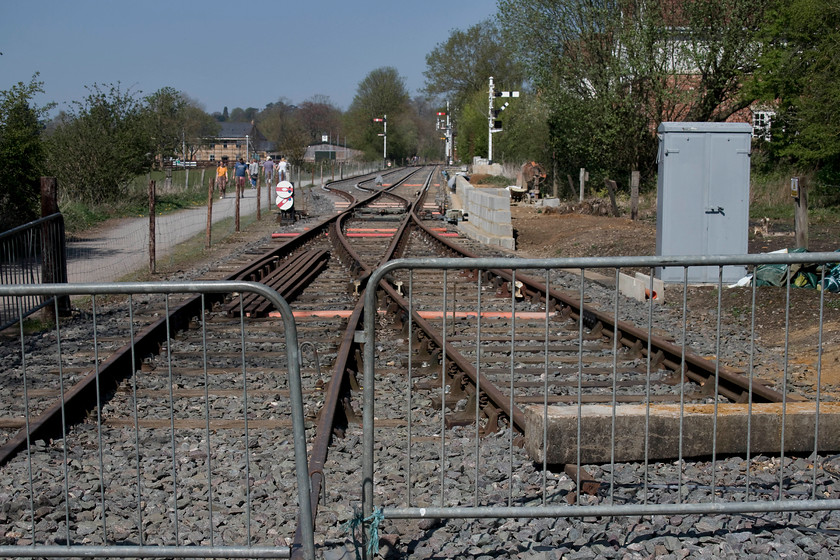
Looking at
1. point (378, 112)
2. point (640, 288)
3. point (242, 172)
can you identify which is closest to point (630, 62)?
point (242, 172)

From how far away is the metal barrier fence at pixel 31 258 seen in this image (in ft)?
30.3

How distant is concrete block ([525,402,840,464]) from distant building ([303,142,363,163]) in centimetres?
6752

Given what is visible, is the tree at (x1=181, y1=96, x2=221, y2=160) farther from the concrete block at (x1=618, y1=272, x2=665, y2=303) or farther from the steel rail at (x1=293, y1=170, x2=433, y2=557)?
the steel rail at (x1=293, y1=170, x2=433, y2=557)

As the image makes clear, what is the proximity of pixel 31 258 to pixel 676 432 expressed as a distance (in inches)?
312

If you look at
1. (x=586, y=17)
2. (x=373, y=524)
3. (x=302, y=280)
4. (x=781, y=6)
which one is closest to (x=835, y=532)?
(x=373, y=524)

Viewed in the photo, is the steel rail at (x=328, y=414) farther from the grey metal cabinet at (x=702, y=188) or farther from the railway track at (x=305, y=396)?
the grey metal cabinet at (x=702, y=188)

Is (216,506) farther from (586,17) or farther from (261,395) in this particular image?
(586,17)

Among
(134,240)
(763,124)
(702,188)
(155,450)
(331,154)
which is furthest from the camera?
(331,154)

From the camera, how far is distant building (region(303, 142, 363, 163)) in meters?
78.4

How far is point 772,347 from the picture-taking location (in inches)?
329

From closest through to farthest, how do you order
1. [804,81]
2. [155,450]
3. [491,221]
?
[155,450] → [491,221] → [804,81]

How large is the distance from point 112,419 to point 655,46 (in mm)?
26263

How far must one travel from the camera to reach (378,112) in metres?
125

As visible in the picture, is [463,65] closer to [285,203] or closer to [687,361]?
[285,203]
